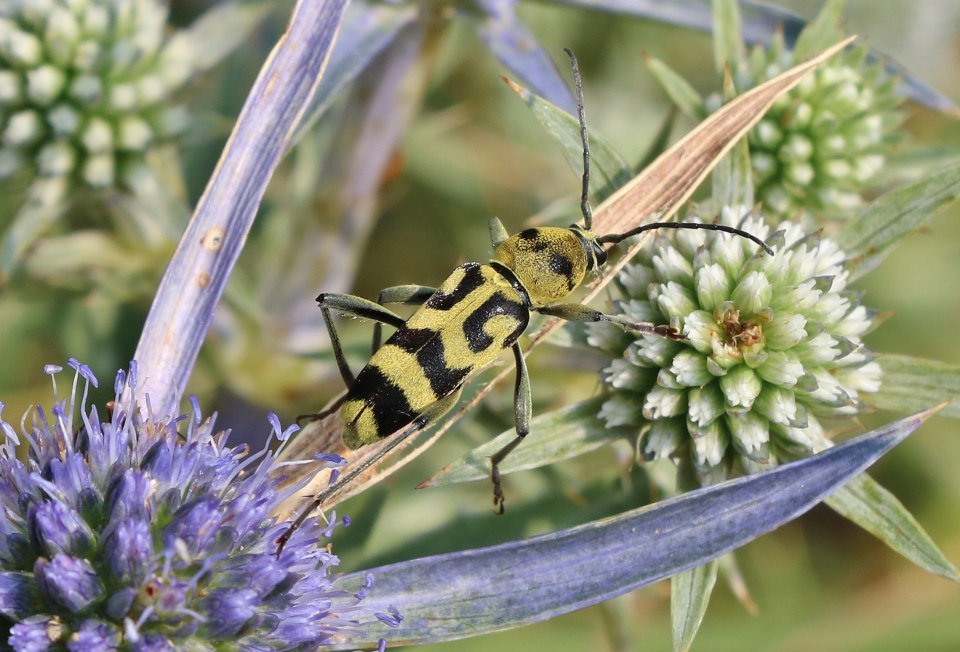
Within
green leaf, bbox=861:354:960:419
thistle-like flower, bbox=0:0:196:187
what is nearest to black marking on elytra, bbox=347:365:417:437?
green leaf, bbox=861:354:960:419

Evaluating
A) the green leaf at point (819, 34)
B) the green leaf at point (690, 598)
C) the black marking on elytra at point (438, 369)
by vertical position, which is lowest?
the green leaf at point (690, 598)

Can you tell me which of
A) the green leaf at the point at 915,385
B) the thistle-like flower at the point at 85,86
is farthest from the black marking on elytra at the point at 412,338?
the thistle-like flower at the point at 85,86

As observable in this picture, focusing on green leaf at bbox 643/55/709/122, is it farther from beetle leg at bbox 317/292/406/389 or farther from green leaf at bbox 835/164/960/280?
beetle leg at bbox 317/292/406/389

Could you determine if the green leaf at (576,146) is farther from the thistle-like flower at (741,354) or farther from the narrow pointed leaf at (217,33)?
the narrow pointed leaf at (217,33)

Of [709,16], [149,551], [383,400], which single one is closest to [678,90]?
[709,16]

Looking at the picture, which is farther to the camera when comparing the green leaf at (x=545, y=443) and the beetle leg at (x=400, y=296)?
the beetle leg at (x=400, y=296)

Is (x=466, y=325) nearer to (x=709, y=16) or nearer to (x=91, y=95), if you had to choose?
(x=709, y=16)

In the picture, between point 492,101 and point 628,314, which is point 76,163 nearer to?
point 628,314
